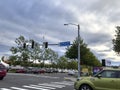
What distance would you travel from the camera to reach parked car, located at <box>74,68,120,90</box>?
1599 centimetres

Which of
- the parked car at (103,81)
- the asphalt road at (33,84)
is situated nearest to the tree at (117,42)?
the asphalt road at (33,84)

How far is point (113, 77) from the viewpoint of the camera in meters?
16.1

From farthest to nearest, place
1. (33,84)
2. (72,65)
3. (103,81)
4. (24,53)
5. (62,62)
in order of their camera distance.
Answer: (62,62) < (72,65) < (24,53) < (33,84) < (103,81)

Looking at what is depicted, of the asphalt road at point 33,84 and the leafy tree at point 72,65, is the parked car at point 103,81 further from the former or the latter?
the leafy tree at point 72,65

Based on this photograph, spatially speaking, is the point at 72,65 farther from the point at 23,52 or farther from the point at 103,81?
the point at 103,81

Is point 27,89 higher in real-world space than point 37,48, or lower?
lower

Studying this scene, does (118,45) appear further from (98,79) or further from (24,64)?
(24,64)

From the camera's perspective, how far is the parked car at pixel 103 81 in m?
16.0

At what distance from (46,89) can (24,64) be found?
7450cm

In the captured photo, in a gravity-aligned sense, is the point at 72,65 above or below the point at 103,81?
above

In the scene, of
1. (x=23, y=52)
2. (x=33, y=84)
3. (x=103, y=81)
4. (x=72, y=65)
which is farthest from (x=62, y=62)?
(x=103, y=81)

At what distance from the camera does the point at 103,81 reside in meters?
16.2

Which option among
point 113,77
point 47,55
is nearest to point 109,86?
point 113,77

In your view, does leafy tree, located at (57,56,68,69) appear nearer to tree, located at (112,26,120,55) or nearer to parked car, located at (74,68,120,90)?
tree, located at (112,26,120,55)
